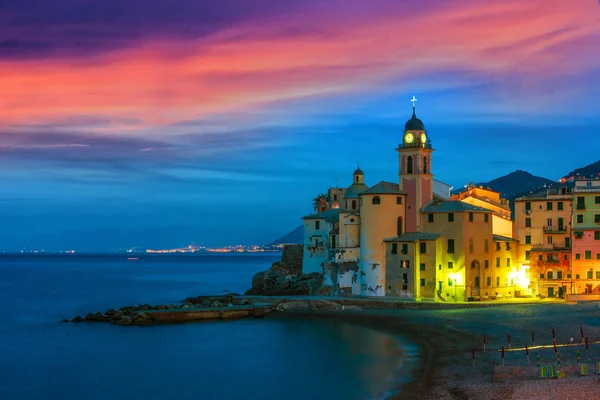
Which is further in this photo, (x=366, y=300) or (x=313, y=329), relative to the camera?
(x=366, y=300)

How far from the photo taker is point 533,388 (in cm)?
3538

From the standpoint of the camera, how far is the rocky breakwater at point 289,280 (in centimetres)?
8982

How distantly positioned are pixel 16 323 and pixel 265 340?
32.4m

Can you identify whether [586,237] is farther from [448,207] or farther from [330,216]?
[330,216]

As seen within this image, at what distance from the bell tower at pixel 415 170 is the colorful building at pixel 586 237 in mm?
14140

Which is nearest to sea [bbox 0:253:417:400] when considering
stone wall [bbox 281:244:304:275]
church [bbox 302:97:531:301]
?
church [bbox 302:97:531:301]

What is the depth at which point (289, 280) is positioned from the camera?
9750cm

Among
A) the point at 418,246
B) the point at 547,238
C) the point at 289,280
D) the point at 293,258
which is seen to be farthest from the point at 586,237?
the point at 293,258

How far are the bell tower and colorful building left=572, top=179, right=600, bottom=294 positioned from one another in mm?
14140

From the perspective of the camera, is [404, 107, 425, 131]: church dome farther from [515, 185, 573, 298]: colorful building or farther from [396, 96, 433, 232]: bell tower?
[515, 185, 573, 298]: colorful building

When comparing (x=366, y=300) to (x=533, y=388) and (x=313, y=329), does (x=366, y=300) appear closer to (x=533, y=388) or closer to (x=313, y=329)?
(x=313, y=329)

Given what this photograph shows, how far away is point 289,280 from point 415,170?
26.5m

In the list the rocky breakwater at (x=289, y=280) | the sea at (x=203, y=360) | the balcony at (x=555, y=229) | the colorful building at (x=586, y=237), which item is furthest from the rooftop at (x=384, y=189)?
the colorful building at (x=586, y=237)

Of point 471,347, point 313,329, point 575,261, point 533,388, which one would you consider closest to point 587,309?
point 575,261
